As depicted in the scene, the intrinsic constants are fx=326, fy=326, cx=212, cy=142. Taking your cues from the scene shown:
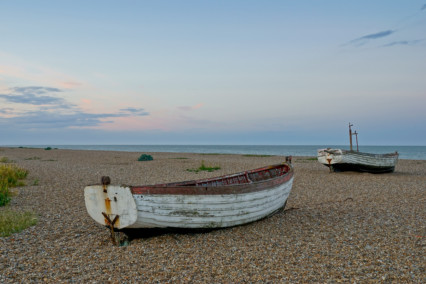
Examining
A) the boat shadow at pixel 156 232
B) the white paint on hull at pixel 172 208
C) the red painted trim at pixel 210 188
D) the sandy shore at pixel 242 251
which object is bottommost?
the sandy shore at pixel 242 251

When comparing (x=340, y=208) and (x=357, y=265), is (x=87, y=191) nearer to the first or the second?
(x=357, y=265)

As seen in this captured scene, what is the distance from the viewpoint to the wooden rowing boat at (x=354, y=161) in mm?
18594

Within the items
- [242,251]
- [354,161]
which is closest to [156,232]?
[242,251]

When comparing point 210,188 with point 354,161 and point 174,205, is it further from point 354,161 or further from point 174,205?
point 354,161

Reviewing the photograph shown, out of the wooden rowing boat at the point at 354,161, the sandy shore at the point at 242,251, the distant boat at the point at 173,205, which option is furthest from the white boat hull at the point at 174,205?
the wooden rowing boat at the point at 354,161

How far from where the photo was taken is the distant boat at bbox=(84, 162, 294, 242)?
5957mm

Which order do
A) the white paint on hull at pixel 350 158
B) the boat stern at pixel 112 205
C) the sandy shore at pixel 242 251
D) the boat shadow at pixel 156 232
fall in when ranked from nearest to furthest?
the sandy shore at pixel 242 251, the boat stern at pixel 112 205, the boat shadow at pixel 156 232, the white paint on hull at pixel 350 158

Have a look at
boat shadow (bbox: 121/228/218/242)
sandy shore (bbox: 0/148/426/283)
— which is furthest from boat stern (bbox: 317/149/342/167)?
boat shadow (bbox: 121/228/218/242)

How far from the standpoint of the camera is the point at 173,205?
623 cm

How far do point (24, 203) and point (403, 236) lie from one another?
10.9 m

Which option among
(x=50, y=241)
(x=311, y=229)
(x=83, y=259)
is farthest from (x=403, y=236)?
(x=50, y=241)

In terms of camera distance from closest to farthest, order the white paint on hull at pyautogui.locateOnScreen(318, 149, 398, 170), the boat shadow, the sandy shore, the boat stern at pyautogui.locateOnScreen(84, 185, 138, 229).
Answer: the sandy shore < the boat stern at pyautogui.locateOnScreen(84, 185, 138, 229) < the boat shadow < the white paint on hull at pyautogui.locateOnScreen(318, 149, 398, 170)

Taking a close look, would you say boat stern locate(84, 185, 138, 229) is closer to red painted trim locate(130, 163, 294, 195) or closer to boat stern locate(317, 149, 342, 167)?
red painted trim locate(130, 163, 294, 195)

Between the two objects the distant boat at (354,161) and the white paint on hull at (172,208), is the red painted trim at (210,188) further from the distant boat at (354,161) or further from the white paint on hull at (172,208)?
the distant boat at (354,161)
